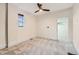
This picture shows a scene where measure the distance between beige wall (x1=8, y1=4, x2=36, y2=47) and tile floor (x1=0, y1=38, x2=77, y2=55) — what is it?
0.10 metres

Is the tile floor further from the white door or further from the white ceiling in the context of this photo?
the white ceiling

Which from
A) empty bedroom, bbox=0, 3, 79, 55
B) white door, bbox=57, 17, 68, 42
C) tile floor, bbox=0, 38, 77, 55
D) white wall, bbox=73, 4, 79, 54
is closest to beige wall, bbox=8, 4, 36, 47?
empty bedroom, bbox=0, 3, 79, 55

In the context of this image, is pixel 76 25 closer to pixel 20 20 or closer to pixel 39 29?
pixel 39 29

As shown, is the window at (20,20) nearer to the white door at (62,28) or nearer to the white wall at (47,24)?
the white wall at (47,24)

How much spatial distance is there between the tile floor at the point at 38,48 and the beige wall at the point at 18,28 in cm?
10

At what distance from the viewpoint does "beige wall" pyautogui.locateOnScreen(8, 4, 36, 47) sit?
5.28ft

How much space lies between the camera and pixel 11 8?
1.60 meters

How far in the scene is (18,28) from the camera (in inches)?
65.9

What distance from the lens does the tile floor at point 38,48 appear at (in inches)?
61.5

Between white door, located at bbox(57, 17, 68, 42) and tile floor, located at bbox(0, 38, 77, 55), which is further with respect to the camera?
white door, located at bbox(57, 17, 68, 42)

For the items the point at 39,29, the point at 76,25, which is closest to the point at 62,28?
the point at 76,25

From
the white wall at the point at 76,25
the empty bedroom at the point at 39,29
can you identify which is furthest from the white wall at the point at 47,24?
the white wall at the point at 76,25
